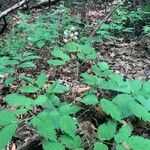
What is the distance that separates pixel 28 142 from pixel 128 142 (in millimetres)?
917

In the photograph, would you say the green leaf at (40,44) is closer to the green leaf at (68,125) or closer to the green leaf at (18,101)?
the green leaf at (18,101)

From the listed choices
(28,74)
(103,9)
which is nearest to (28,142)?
(28,74)

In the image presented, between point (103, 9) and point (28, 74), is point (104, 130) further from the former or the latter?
point (103, 9)

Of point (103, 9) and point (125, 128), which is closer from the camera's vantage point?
point (125, 128)

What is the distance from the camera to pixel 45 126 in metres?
2.05

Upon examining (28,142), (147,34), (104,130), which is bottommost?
(147,34)

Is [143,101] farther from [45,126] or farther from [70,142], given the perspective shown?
[45,126]

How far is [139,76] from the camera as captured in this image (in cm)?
394

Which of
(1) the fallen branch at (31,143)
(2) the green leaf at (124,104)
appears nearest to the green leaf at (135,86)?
(2) the green leaf at (124,104)

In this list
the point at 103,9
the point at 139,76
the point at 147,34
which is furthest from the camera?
the point at 103,9

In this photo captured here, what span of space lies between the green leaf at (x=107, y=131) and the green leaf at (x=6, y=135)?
1.87 feet

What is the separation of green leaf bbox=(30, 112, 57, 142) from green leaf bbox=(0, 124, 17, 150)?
0.13 metres

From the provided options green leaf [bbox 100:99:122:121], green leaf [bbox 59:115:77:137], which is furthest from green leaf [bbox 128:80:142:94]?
green leaf [bbox 59:115:77:137]

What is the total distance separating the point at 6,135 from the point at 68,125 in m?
0.40
